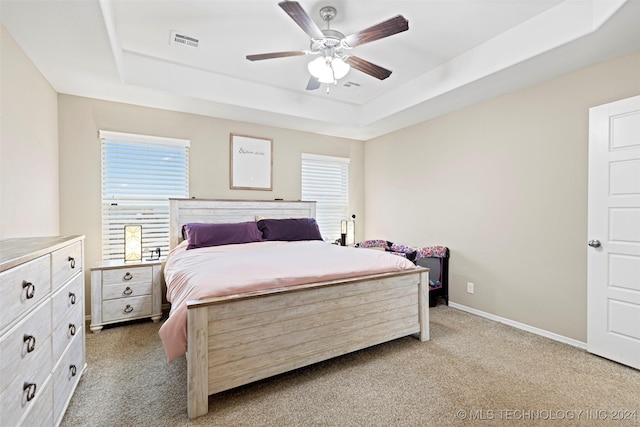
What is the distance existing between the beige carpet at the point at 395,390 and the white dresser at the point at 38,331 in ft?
1.07

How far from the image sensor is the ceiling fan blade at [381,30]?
190 centimetres

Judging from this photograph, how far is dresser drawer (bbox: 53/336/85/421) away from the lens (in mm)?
1573

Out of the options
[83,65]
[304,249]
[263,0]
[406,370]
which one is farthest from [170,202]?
[406,370]

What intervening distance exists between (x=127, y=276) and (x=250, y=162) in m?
2.05

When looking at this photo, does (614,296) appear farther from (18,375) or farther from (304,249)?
(18,375)

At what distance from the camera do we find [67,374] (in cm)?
176

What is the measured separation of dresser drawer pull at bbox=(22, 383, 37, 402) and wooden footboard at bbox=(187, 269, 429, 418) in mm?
640

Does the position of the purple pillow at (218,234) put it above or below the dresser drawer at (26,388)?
above

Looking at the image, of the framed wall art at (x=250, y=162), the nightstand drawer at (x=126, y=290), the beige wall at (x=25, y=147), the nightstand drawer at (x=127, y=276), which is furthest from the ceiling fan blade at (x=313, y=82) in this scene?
the nightstand drawer at (x=126, y=290)

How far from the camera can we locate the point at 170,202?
362cm

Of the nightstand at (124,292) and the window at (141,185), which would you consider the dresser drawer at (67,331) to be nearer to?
the nightstand at (124,292)

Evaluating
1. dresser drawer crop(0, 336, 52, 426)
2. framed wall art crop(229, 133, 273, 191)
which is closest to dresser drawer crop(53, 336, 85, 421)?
dresser drawer crop(0, 336, 52, 426)

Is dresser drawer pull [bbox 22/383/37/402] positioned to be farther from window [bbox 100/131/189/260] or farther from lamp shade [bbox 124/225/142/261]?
window [bbox 100/131/189/260]

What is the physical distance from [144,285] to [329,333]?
2.15 m
